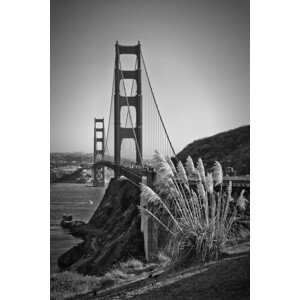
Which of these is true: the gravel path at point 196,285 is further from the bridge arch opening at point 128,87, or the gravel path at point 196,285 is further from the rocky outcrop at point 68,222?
the bridge arch opening at point 128,87

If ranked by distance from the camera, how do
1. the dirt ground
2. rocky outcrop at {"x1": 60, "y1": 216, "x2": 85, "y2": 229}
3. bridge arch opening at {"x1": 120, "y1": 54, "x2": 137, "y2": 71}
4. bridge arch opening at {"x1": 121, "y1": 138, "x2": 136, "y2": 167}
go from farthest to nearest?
bridge arch opening at {"x1": 120, "y1": 54, "x2": 137, "y2": 71}, bridge arch opening at {"x1": 121, "y1": 138, "x2": 136, "y2": 167}, rocky outcrop at {"x1": 60, "y1": 216, "x2": 85, "y2": 229}, the dirt ground

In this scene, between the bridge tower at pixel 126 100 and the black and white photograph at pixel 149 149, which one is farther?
the bridge tower at pixel 126 100

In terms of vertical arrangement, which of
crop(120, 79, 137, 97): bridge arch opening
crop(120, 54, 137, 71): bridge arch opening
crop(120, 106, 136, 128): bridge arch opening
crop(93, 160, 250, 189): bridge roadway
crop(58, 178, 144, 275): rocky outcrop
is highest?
crop(120, 54, 137, 71): bridge arch opening

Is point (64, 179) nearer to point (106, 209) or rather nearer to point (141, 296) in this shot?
point (106, 209)

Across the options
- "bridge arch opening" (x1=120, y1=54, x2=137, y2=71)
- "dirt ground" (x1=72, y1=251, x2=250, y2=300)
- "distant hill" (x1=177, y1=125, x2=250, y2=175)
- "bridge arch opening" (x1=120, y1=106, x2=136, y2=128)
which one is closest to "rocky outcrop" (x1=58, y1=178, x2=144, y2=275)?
"dirt ground" (x1=72, y1=251, x2=250, y2=300)

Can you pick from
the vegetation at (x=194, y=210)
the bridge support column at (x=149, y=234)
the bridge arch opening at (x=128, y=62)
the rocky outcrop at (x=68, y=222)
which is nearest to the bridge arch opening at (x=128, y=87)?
the bridge arch opening at (x=128, y=62)

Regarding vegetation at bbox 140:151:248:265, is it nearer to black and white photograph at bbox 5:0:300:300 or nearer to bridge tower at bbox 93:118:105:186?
black and white photograph at bbox 5:0:300:300
